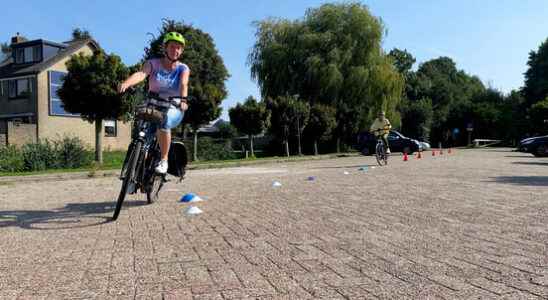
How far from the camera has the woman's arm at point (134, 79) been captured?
5004 millimetres

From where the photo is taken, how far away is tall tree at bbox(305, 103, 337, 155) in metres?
Answer: 31.8

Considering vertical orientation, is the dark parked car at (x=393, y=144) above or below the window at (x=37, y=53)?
below

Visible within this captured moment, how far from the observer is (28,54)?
1533 inches

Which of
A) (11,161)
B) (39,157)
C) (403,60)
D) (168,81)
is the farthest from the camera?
(403,60)

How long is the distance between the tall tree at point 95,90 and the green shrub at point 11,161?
315cm

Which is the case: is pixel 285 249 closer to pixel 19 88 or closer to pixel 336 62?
pixel 336 62

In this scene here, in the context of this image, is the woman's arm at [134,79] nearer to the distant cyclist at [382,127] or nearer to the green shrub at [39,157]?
the distant cyclist at [382,127]

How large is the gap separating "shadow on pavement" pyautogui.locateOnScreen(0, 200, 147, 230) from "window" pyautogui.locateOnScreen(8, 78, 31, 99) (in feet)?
114

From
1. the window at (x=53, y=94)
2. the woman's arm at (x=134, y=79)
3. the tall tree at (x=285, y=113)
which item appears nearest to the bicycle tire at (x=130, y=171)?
the woman's arm at (x=134, y=79)

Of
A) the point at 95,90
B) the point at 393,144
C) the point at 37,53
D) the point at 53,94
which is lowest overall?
the point at 393,144

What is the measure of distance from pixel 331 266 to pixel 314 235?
1077 mm

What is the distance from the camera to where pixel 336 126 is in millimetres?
33562

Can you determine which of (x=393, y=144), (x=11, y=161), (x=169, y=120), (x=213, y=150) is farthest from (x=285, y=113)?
(x=169, y=120)

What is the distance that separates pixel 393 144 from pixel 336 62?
702 cm
